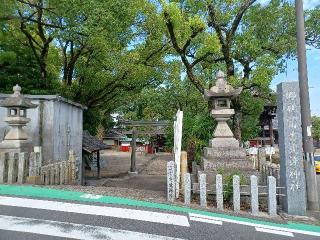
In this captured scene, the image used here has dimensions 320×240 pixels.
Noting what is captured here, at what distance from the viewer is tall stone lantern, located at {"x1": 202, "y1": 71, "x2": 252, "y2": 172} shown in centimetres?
950

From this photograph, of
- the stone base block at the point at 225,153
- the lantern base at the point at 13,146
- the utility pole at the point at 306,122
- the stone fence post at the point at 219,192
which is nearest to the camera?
the stone fence post at the point at 219,192

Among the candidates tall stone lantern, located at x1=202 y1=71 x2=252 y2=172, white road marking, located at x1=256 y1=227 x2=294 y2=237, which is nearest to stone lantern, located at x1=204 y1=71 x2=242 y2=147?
tall stone lantern, located at x1=202 y1=71 x2=252 y2=172

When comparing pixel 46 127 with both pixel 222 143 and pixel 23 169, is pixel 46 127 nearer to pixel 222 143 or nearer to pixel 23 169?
pixel 23 169

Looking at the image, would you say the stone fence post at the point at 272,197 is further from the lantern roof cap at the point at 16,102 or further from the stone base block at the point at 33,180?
the lantern roof cap at the point at 16,102

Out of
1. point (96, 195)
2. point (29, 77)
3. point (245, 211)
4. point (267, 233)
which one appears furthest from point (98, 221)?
point (29, 77)

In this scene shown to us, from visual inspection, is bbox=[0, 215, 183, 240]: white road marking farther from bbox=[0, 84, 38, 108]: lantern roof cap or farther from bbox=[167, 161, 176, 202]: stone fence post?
bbox=[0, 84, 38, 108]: lantern roof cap

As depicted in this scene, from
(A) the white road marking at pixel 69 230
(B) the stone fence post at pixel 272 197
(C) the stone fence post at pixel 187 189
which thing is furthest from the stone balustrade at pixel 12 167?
(B) the stone fence post at pixel 272 197

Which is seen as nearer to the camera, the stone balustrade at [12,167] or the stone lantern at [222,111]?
the stone balustrade at [12,167]

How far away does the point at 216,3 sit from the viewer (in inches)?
565

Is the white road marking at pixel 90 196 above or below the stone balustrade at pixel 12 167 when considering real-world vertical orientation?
below

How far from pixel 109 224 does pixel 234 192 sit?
356 cm

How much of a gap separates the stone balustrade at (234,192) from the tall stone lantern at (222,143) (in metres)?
Result: 0.97

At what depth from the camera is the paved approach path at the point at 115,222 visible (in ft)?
16.6

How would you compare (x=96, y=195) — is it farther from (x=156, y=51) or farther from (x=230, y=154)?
(x=156, y=51)
